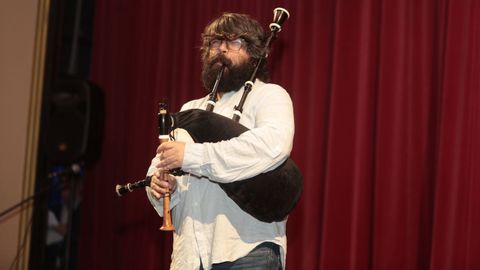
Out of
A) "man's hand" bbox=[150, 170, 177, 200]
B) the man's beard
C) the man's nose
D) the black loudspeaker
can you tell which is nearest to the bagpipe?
"man's hand" bbox=[150, 170, 177, 200]

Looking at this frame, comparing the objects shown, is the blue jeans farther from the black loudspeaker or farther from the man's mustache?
the black loudspeaker

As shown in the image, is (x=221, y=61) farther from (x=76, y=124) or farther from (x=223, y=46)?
(x=76, y=124)

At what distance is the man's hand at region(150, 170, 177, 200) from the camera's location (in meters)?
1.72

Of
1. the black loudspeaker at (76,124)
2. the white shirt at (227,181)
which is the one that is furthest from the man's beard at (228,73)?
the black loudspeaker at (76,124)

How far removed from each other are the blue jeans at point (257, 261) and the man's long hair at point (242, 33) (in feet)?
2.08

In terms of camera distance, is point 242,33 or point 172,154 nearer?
point 172,154

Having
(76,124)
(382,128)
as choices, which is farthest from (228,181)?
(76,124)

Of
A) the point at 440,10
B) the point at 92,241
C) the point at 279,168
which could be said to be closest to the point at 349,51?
the point at 440,10

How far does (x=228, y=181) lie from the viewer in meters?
1.61

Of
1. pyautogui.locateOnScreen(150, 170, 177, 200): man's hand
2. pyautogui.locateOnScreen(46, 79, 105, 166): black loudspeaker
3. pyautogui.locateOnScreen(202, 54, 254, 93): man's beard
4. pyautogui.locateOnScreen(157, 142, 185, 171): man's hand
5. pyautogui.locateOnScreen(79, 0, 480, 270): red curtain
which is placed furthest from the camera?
pyautogui.locateOnScreen(46, 79, 105, 166): black loudspeaker

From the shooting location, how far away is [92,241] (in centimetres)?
358

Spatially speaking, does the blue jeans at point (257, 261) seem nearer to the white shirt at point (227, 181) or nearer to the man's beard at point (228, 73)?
the white shirt at point (227, 181)

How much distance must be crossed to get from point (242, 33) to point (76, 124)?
A: 1347mm

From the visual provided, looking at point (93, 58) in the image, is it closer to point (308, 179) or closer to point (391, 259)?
point (308, 179)
